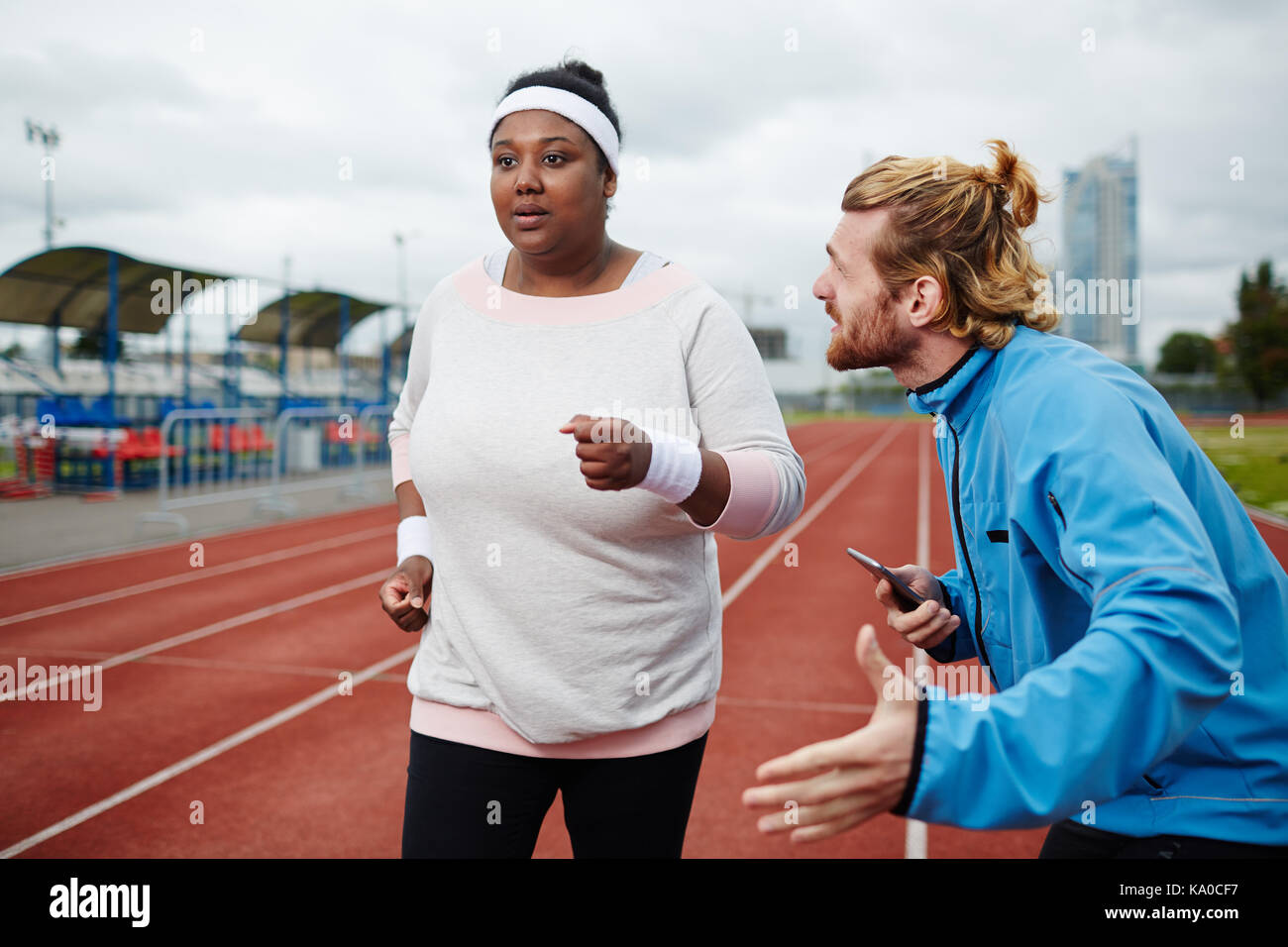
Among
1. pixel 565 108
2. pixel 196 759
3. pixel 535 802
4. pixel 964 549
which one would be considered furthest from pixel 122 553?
pixel 964 549

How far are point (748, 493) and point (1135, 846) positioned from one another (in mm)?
809

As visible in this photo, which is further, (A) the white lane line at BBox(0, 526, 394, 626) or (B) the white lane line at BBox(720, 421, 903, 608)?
(B) the white lane line at BBox(720, 421, 903, 608)

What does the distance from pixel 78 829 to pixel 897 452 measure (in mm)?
29328

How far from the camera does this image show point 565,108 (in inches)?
73.9

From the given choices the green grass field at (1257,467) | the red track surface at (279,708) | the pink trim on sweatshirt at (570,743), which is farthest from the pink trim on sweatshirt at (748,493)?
the green grass field at (1257,467)

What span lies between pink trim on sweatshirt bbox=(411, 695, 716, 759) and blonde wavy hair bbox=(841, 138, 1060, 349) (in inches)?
34.2

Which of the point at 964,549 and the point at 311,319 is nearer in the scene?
the point at 964,549

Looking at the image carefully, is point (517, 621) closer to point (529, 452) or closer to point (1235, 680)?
point (529, 452)

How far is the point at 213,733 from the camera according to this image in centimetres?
535

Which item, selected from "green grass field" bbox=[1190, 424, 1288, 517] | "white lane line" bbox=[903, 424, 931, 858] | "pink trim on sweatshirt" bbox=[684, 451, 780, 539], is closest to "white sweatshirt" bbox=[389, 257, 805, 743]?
"pink trim on sweatshirt" bbox=[684, 451, 780, 539]

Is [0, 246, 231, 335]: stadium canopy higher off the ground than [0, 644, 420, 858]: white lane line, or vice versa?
[0, 246, 231, 335]: stadium canopy

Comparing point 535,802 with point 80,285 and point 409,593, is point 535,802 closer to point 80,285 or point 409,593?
point 409,593

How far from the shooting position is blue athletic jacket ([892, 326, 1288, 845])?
0.99m

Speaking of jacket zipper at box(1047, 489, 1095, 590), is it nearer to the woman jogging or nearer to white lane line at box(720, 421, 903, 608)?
the woman jogging
